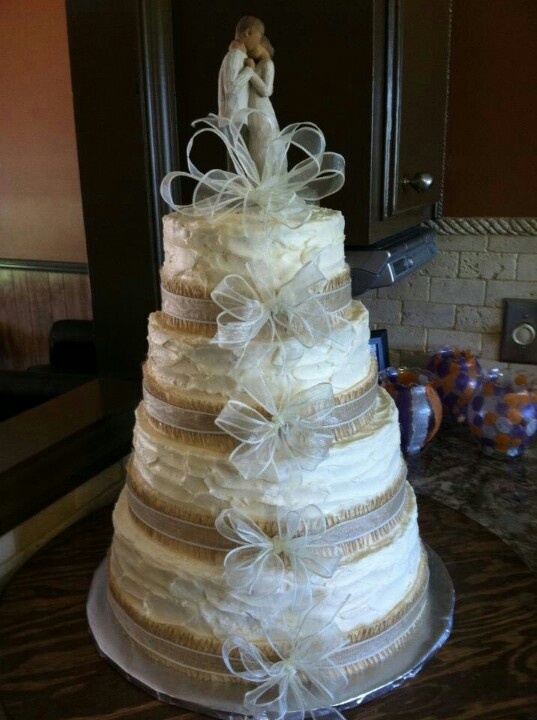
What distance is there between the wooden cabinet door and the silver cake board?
0.74 metres

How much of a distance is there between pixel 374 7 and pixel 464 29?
1.78ft

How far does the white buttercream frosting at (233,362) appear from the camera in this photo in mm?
718

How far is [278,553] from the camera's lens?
0.71 meters

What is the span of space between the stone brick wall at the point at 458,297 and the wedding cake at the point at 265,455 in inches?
37.2

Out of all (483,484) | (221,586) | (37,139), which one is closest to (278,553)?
(221,586)

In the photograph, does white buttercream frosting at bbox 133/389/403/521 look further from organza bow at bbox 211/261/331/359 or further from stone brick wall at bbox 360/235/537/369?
stone brick wall at bbox 360/235/537/369

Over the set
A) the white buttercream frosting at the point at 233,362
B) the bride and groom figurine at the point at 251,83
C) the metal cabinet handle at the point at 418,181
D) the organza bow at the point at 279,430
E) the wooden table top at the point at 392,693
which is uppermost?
the bride and groom figurine at the point at 251,83

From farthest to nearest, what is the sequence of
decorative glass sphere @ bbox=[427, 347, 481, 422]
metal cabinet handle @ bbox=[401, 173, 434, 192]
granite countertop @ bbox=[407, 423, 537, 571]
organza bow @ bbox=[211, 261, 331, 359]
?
decorative glass sphere @ bbox=[427, 347, 481, 422] < metal cabinet handle @ bbox=[401, 173, 434, 192] < granite countertop @ bbox=[407, 423, 537, 571] < organza bow @ bbox=[211, 261, 331, 359]

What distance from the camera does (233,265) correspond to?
2.36ft

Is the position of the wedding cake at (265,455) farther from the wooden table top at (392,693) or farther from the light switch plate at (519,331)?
the light switch plate at (519,331)

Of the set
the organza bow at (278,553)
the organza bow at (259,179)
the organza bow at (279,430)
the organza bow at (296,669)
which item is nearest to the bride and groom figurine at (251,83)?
the organza bow at (259,179)

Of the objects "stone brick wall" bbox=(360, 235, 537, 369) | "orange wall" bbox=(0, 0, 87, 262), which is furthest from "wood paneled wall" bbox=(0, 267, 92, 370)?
"stone brick wall" bbox=(360, 235, 537, 369)

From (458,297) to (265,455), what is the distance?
1.14m

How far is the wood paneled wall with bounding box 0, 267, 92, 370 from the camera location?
3.19 metres
